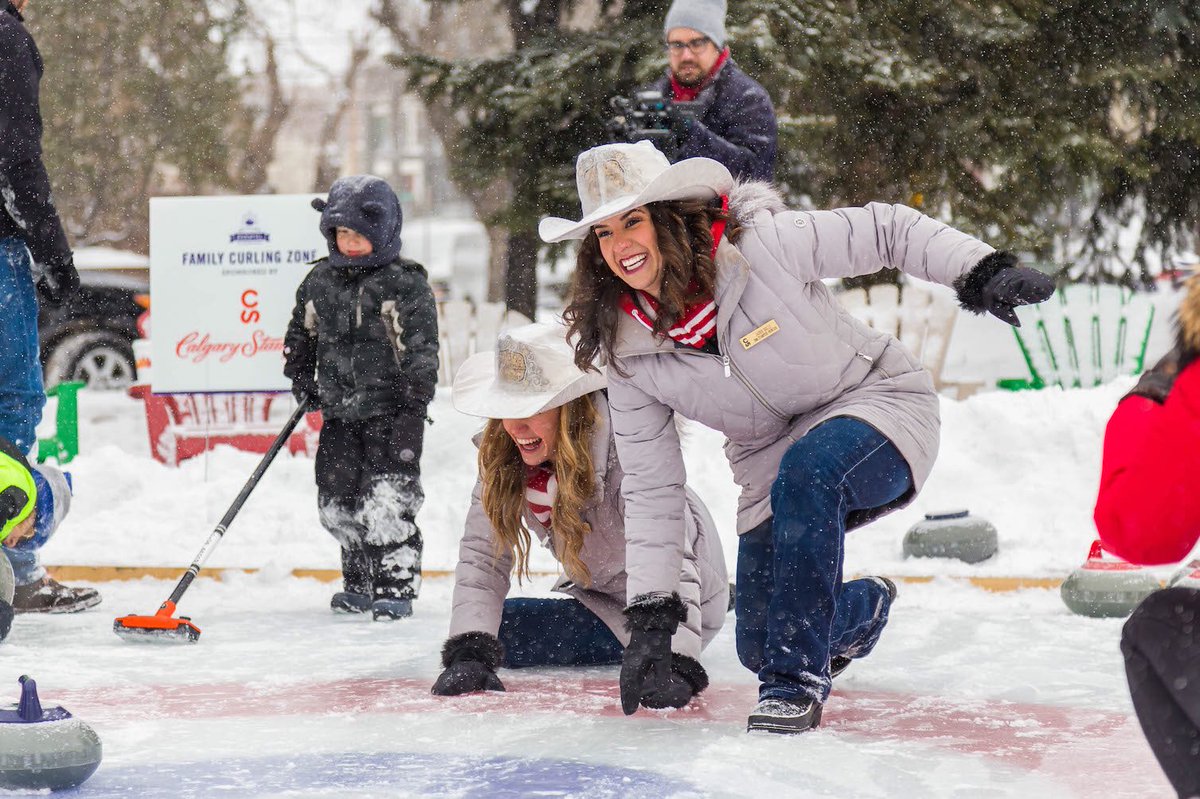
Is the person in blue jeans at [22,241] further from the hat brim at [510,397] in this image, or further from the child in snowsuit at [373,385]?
the hat brim at [510,397]

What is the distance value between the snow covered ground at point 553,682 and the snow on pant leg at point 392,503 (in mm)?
177

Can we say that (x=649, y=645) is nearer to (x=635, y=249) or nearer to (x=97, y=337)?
(x=635, y=249)

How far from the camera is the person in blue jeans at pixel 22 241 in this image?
504 centimetres

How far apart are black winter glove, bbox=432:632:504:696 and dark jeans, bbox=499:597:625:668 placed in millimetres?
318

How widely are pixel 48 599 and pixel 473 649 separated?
209 cm

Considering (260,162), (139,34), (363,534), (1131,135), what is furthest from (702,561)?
(260,162)

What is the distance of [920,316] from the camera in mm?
10039

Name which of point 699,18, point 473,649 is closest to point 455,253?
point 699,18

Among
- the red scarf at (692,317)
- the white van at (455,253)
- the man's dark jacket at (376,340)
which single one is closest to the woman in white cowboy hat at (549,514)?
the red scarf at (692,317)

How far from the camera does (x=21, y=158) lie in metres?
5.06

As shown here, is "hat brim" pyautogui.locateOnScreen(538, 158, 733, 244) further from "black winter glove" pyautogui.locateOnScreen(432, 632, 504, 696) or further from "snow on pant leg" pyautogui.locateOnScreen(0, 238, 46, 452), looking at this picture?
"snow on pant leg" pyautogui.locateOnScreen(0, 238, 46, 452)

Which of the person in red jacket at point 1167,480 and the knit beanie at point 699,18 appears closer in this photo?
the person in red jacket at point 1167,480

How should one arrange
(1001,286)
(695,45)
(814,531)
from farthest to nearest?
(695,45), (814,531), (1001,286)

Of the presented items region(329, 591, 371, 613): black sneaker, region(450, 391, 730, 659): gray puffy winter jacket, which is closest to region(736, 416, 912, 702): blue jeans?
region(450, 391, 730, 659): gray puffy winter jacket
